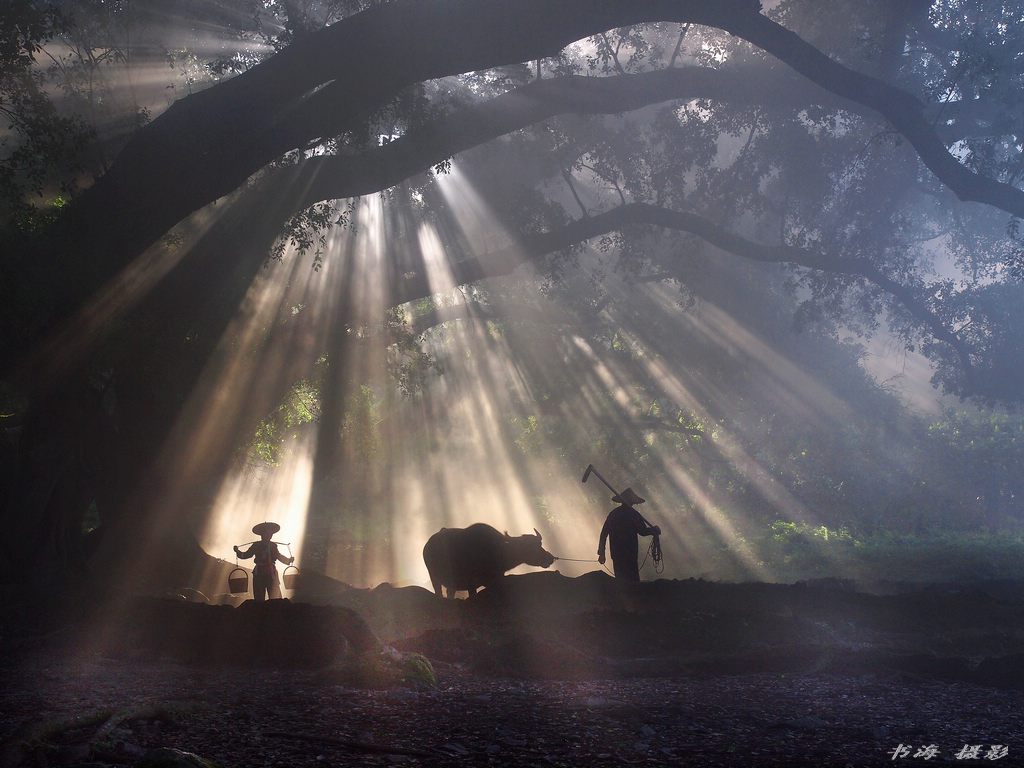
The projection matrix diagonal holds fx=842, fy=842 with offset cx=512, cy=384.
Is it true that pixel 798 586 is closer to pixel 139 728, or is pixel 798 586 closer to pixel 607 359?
pixel 139 728

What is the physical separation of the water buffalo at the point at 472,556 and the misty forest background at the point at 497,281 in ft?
17.3

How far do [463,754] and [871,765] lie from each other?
2917mm

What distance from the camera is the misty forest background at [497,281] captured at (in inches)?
436

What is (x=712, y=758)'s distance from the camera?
6102mm

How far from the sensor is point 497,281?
2812cm

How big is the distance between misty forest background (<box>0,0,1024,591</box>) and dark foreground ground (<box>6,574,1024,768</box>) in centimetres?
495

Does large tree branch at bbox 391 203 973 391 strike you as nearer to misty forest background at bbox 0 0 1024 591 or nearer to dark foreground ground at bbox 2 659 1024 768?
misty forest background at bbox 0 0 1024 591

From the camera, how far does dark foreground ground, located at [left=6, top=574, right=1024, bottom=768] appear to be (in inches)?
238

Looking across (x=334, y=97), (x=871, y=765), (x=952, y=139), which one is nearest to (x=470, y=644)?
(x=871, y=765)

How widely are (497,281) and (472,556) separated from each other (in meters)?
14.6
